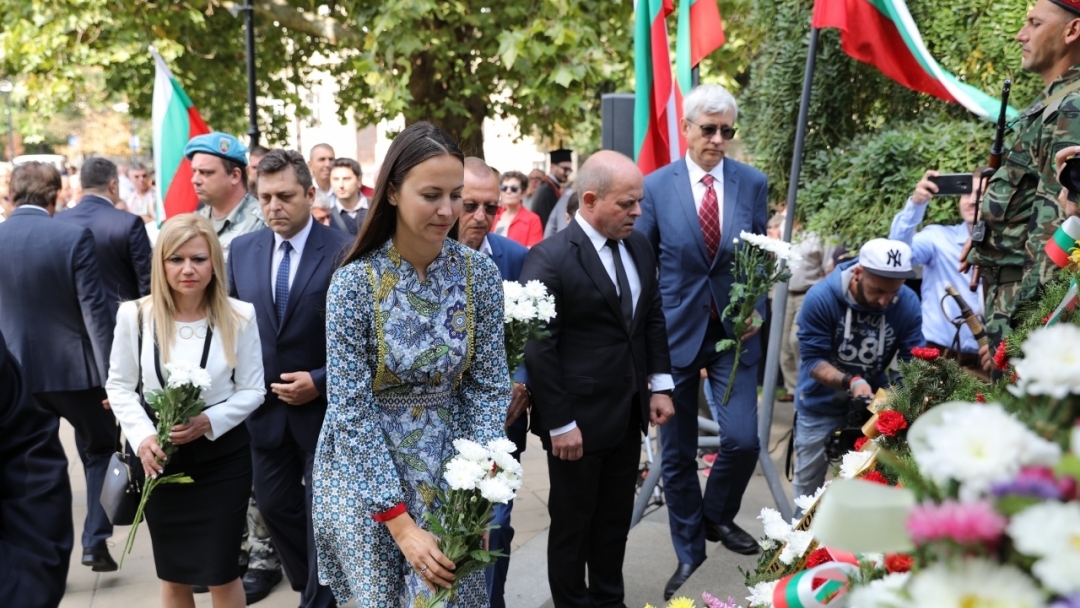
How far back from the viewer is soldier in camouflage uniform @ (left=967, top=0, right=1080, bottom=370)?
129 inches

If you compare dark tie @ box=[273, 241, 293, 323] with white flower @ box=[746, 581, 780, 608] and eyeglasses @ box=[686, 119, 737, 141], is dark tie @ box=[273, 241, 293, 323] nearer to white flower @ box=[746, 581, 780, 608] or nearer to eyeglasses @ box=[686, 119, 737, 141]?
eyeglasses @ box=[686, 119, 737, 141]

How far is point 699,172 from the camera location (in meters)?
5.23

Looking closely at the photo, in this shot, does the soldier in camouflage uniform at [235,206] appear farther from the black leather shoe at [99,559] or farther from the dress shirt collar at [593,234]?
the dress shirt collar at [593,234]

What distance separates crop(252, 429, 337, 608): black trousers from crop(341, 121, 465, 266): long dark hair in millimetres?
2080

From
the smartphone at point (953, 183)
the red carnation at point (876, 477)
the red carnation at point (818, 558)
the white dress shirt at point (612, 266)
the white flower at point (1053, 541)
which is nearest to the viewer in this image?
the white flower at point (1053, 541)

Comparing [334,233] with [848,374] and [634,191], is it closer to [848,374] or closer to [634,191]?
[634,191]

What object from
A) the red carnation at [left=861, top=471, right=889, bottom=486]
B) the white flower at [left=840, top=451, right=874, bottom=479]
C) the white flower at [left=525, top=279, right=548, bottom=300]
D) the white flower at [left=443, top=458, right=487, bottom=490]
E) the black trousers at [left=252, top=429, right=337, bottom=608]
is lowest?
the black trousers at [left=252, top=429, right=337, bottom=608]

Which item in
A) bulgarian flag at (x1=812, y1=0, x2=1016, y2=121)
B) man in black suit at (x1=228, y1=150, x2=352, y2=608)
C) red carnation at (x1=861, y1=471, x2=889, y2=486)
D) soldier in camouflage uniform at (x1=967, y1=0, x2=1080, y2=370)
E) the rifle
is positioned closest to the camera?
red carnation at (x1=861, y1=471, x2=889, y2=486)

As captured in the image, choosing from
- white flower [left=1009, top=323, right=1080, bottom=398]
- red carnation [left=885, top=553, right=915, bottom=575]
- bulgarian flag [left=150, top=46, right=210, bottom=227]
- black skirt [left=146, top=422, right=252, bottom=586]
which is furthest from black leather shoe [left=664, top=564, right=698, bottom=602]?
bulgarian flag [left=150, top=46, right=210, bottom=227]

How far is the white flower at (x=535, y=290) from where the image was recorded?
13.0 ft

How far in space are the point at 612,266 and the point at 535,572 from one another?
188 cm

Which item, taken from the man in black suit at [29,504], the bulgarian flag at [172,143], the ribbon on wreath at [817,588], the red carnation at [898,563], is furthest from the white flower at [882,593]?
the bulgarian flag at [172,143]

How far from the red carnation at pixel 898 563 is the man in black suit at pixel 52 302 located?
5.43 meters

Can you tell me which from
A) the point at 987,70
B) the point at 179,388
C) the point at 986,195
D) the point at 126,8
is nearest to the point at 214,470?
the point at 179,388
